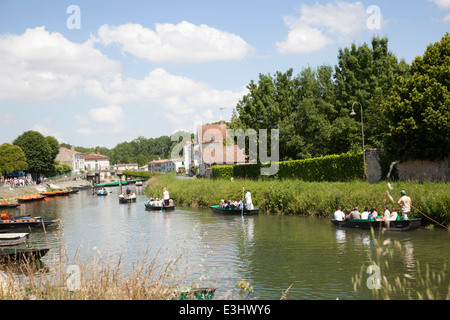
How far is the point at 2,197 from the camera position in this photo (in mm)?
57500

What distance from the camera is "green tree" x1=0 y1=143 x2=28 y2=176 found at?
77688 millimetres

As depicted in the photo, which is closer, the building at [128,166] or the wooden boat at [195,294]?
the wooden boat at [195,294]

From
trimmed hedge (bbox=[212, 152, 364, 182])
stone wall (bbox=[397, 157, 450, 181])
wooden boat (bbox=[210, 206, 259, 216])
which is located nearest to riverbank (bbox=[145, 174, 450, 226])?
wooden boat (bbox=[210, 206, 259, 216])

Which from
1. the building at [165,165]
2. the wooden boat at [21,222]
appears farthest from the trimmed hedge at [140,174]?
the wooden boat at [21,222]

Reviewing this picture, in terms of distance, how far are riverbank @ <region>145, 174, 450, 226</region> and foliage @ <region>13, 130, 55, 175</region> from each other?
5774 centimetres

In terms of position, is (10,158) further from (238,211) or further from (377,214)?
(377,214)

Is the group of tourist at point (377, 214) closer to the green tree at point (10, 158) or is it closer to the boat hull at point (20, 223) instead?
the boat hull at point (20, 223)

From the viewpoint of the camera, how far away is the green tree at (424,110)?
92.6 feet

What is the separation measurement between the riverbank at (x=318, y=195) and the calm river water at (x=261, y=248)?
1.36 m

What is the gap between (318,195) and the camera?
100.0ft
